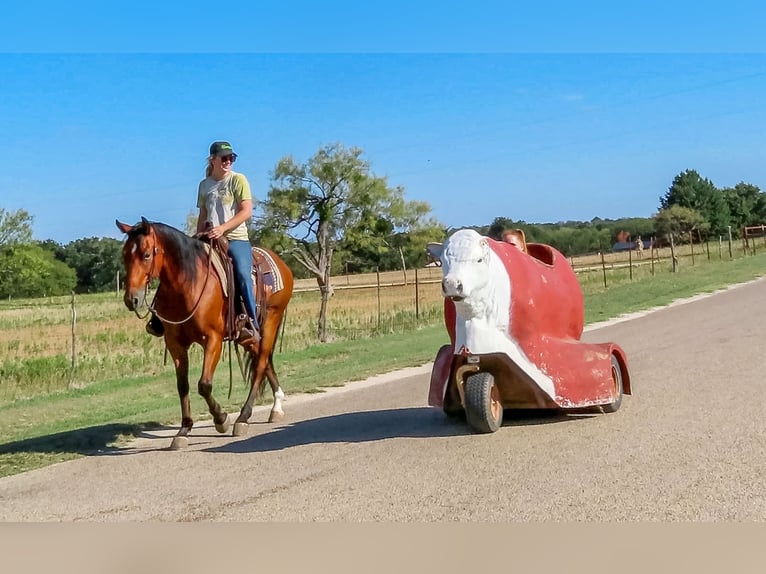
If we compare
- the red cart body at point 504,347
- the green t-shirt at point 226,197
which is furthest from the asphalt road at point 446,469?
the green t-shirt at point 226,197

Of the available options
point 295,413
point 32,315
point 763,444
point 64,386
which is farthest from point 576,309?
point 32,315

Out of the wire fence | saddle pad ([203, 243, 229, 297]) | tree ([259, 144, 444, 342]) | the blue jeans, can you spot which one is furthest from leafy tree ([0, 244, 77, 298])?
saddle pad ([203, 243, 229, 297])

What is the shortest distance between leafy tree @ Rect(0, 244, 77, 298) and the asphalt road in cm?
7337

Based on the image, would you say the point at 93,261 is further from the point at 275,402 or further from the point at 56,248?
the point at 275,402

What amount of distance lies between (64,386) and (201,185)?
909 centimetres

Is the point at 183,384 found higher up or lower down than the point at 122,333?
higher up

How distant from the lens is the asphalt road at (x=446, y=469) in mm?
5324

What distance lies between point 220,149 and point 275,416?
130 inches

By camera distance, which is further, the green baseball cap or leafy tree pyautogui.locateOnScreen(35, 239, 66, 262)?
leafy tree pyautogui.locateOnScreen(35, 239, 66, 262)

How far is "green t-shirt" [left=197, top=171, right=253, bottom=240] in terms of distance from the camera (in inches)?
369

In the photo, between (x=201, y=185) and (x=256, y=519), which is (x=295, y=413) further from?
(x=256, y=519)

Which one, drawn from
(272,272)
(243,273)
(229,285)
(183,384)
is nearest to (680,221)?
(272,272)

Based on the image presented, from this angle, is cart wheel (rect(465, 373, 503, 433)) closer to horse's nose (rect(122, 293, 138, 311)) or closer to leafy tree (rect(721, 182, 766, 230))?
horse's nose (rect(122, 293, 138, 311))

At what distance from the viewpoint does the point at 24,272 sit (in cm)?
7644
